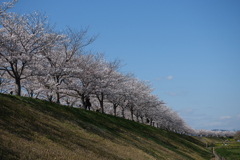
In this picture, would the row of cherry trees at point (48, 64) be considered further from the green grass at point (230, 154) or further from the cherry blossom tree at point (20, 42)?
the green grass at point (230, 154)

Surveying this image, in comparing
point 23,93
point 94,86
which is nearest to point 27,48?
point 94,86

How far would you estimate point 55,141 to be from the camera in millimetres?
15844

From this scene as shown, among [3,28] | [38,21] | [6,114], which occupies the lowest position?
[6,114]

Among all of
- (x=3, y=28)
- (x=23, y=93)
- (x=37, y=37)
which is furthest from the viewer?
(x=23, y=93)

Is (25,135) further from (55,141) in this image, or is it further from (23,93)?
(23,93)

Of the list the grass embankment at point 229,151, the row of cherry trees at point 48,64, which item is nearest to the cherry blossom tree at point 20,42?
the row of cherry trees at point 48,64

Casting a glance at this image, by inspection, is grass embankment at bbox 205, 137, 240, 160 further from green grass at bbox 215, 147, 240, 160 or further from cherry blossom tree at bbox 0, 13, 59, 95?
cherry blossom tree at bbox 0, 13, 59, 95

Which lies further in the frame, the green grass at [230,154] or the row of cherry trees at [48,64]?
the green grass at [230,154]

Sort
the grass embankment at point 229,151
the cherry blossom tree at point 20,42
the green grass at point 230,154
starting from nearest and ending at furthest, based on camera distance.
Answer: the cherry blossom tree at point 20,42
the green grass at point 230,154
the grass embankment at point 229,151

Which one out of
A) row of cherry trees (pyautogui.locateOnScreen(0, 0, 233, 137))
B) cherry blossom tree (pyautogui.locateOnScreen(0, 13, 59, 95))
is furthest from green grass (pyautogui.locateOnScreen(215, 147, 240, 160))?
cherry blossom tree (pyautogui.locateOnScreen(0, 13, 59, 95))

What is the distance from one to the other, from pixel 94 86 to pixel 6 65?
14.0m

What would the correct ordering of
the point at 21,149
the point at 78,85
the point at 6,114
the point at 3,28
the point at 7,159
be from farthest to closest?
the point at 78,85 < the point at 3,28 < the point at 6,114 < the point at 21,149 < the point at 7,159

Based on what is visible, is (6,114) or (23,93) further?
(23,93)

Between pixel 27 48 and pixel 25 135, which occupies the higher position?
pixel 27 48
